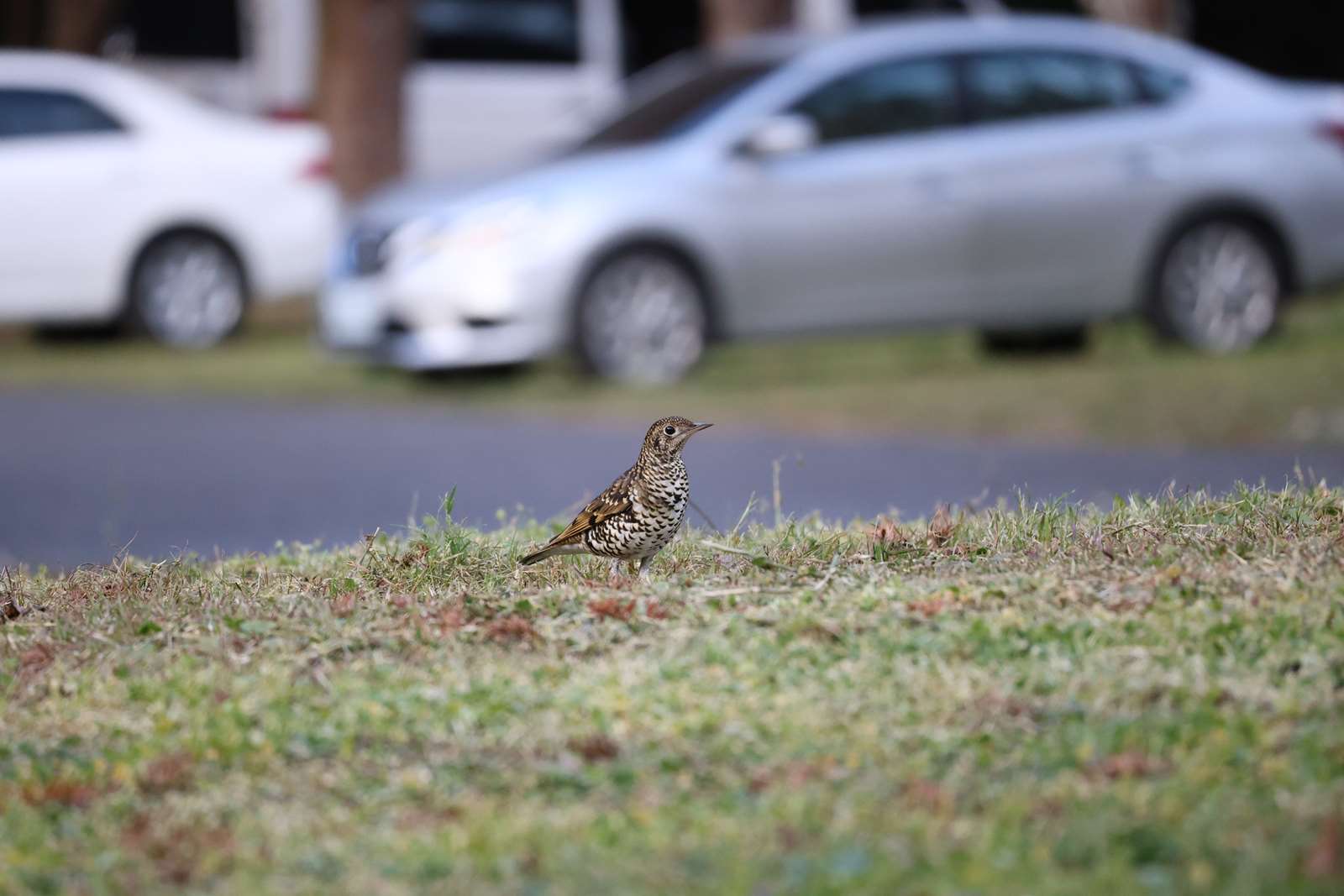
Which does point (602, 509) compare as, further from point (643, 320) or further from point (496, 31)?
point (496, 31)

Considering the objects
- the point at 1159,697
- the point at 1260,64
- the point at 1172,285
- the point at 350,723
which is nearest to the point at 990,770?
the point at 1159,697

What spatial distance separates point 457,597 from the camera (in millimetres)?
5023

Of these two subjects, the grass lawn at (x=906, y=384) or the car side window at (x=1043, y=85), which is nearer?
the grass lawn at (x=906, y=384)

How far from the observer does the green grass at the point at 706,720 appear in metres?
3.53

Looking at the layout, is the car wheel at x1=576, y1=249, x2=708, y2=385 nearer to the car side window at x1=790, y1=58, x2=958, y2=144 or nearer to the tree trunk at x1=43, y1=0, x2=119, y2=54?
the car side window at x1=790, y1=58, x2=958, y2=144

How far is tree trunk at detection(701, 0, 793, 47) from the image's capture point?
17.6 m

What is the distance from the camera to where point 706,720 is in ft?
13.7

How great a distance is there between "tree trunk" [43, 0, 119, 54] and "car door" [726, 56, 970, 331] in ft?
28.2

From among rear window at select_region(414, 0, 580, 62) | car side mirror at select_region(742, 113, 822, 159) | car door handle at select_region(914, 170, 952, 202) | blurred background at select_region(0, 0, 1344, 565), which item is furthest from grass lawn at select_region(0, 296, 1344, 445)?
rear window at select_region(414, 0, 580, 62)

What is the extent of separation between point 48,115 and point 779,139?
5577 millimetres

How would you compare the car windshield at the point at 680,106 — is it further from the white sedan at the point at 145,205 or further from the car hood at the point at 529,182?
the white sedan at the point at 145,205

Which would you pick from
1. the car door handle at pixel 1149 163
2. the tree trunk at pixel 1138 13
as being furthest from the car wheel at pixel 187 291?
the tree trunk at pixel 1138 13

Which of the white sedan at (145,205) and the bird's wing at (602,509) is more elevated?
the white sedan at (145,205)

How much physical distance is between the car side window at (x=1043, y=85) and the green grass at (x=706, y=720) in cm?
721
